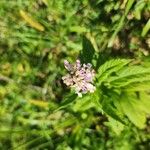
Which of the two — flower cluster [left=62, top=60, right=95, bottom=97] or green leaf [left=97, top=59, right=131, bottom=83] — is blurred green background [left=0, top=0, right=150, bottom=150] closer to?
green leaf [left=97, top=59, right=131, bottom=83]

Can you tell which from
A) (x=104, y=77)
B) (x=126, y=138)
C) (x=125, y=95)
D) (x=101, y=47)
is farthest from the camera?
(x=101, y=47)

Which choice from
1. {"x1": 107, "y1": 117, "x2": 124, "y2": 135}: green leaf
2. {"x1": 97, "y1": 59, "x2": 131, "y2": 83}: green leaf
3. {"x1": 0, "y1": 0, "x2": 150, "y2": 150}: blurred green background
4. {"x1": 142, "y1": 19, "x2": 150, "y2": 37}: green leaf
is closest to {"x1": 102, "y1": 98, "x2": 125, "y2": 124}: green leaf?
{"x1": 97, "y1": 59, "x2": 131, "y2": 83}: green leaf

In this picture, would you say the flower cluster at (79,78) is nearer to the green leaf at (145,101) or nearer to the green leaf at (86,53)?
the green leaf at (86,53)

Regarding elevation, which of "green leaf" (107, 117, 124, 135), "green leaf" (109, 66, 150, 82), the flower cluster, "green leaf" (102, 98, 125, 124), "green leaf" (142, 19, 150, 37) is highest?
"green leaf" (142, 19, 150, 37)

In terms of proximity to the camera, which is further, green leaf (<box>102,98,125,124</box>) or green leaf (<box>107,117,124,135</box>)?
green leaf (<box>107,117,124,135</box>)

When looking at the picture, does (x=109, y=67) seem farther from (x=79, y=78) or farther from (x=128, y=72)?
(x=79, y=78)

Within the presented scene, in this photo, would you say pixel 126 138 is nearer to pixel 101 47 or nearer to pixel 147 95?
pixel 147 95

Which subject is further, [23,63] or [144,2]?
[23,63]

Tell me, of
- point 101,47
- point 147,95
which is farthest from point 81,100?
point 101,47
